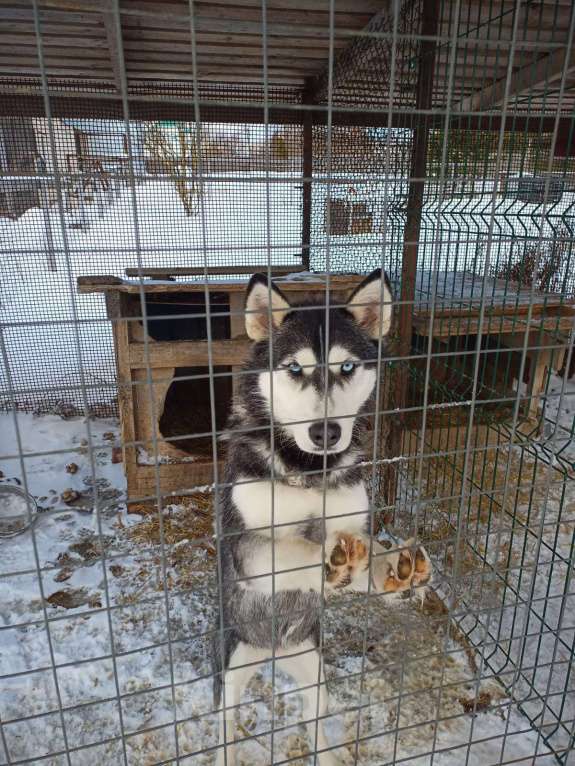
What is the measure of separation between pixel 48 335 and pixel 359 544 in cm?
550

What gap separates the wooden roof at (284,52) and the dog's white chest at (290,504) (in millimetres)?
2157

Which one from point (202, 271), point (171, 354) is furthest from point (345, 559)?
point (202, 271)

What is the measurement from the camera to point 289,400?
211 centimetres

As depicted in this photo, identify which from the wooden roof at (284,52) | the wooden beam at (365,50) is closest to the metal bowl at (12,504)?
the wooden roof at (284,52)

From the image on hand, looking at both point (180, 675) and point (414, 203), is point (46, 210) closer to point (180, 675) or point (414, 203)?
point (414, 203)

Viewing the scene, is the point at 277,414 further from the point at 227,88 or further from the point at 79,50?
the point at 227,88

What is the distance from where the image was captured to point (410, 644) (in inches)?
131

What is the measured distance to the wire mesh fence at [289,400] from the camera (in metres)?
1.85

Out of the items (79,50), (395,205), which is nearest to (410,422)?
(395,205)

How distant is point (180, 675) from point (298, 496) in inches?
60.8

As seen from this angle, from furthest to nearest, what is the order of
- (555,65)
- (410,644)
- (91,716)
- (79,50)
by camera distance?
(79,50) → (555,65) → (410,644) → (91,716)

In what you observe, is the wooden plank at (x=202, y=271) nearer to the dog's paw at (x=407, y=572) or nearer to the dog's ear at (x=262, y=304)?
the dog's ear at (x=262, y=304)

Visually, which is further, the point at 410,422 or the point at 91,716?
the point at 410,422

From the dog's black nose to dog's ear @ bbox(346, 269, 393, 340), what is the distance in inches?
14.0
